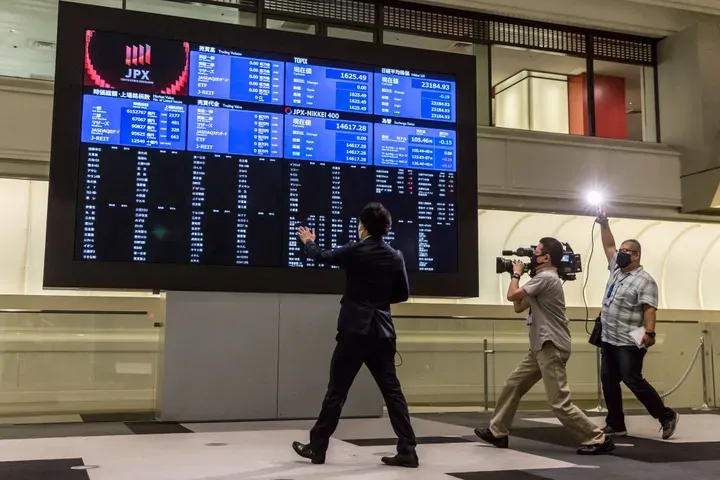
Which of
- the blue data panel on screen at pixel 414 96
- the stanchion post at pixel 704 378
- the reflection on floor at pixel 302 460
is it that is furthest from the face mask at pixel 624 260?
the stanchion post at pixel 704 378

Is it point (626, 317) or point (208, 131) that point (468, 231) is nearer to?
point (626, 317)

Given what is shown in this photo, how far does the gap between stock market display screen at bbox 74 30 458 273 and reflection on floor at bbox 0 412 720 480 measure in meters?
1.54

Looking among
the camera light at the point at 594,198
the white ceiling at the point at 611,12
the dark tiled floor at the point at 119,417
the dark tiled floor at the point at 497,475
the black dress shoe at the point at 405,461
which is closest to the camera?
the dark tiled floor at the point at 497,475

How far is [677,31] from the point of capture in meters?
12.0

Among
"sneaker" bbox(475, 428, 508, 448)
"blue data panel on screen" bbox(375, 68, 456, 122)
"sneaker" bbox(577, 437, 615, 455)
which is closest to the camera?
"sneaker" bbox(577, 437, 615, 455)

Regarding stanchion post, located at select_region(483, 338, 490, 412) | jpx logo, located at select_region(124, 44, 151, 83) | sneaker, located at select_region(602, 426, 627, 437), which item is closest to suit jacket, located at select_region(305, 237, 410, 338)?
sneaker, located at select_region(602, 426, 627, 437)

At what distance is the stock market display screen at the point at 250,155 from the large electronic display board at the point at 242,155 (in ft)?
0.04

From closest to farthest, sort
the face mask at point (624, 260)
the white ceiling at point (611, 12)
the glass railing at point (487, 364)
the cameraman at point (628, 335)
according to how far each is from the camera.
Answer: the cameraman at point (628, 335), the face mask at point (624, 260), the glass railing at point (487, 364), the white ceiling at point (611, 12)

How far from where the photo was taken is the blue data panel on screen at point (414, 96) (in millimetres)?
7754

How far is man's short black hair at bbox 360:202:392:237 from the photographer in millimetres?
5016

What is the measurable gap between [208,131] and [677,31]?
8232mm

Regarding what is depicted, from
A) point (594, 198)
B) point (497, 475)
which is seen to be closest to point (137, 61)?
point (497, 475)

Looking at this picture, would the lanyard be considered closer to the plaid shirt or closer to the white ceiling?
the plaid shirt

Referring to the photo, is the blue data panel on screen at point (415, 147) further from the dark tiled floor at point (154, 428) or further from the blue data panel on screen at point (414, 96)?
the dark tiled floor at point (154, 428)
